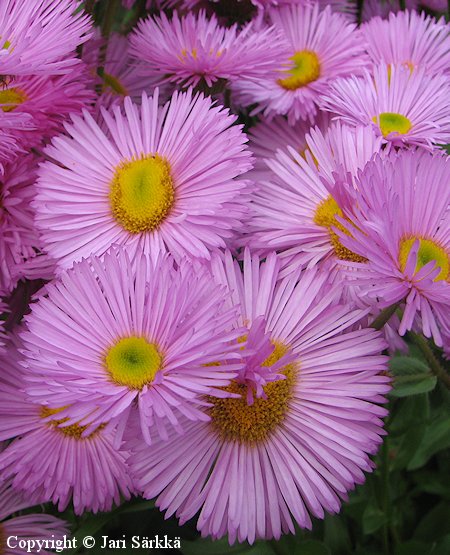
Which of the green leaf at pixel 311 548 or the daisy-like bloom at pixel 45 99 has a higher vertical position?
the daisy-like bloom at pixel 45 99

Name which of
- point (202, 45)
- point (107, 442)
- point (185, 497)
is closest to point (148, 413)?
point (185, 497)

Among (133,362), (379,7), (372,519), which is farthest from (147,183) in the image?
(379,7)

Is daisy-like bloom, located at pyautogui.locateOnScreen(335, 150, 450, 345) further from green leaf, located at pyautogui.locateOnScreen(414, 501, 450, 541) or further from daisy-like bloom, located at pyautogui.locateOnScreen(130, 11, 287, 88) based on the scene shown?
green leaf, located at pyautogui.locateOnScreen(414, 501, 450, 541)

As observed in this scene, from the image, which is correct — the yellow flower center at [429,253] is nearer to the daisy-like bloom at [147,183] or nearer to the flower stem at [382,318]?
the flower stem at [382,318]

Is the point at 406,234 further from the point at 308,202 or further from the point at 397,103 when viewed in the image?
the point at 397,103

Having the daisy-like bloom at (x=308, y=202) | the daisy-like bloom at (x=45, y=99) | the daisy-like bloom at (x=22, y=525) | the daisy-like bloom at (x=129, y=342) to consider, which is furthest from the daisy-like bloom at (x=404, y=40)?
the daisy-like bloom at (x=22, y=525)
